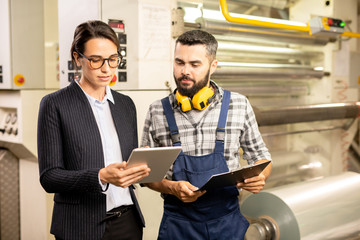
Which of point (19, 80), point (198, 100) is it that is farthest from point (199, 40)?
point (19, 80)

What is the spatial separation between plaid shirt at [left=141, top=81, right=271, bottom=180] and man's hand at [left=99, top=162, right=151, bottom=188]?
346mm

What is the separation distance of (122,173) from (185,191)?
0.31 meters

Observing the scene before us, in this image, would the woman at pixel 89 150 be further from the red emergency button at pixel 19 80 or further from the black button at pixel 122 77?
the red emergency button at pixel 19 80

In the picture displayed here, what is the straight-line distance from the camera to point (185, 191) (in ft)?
4.73

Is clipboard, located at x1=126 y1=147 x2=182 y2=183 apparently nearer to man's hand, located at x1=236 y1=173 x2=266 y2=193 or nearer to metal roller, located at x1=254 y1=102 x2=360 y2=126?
man's hand, located at x1=236 y1=173 x2=266 y2=193

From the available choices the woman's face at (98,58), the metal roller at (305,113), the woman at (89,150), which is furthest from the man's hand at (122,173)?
the metal roller at (305,113)

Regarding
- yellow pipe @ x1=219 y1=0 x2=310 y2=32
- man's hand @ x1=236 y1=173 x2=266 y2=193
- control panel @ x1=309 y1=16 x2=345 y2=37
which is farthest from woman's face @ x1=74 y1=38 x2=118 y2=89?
control panel @ x1=309 y1=16 x2=345 y2=37

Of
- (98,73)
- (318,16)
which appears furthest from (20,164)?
(318,16)

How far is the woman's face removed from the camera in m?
1.36

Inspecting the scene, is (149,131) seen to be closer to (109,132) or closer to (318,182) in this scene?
(109,132)

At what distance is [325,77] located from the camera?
3.53 m

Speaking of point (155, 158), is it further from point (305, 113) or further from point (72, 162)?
point (305, 113)

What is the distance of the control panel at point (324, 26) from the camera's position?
3.13 meters

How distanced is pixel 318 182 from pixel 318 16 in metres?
1.50
